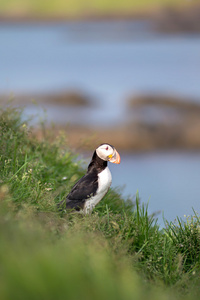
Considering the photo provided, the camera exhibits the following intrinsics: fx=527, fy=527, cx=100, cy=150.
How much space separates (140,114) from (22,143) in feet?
48.7

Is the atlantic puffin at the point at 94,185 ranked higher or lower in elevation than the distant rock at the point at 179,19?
lower

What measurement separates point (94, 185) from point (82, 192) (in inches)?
6.6

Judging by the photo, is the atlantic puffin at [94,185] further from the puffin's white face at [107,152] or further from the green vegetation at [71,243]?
the green vegetation at [71,243]

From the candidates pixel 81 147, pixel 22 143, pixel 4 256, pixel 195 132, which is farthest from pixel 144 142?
pixel 4 256

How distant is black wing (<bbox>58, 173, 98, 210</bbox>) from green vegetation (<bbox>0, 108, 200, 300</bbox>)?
0.46 feet

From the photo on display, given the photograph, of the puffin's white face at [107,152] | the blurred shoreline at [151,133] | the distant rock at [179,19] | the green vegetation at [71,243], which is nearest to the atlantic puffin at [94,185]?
the puffin's white face at [107,152]

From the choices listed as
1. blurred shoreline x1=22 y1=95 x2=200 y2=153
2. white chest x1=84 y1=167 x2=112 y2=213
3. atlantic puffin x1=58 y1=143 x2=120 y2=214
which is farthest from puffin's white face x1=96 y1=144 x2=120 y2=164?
blurred shoreline x1=22 y1=95 x2=200 y2=153

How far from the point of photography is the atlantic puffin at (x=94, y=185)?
632 centimetres

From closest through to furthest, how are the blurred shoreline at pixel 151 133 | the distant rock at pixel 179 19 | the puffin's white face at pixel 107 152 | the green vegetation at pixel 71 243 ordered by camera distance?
the green vegetation at pixel 71 243 < the puffin's white face at pixel 107 152 < the blurred shoreline at pixel 151 133 < the distant rock at pixel 179 19

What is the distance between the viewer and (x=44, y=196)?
6480mm

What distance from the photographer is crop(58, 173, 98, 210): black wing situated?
6312 millimetres

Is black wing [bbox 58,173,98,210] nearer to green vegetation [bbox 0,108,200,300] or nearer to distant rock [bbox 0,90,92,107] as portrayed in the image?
green vegetation [bbox 0,108,200,300]

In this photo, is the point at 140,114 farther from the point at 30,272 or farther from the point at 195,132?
the point at 30,272

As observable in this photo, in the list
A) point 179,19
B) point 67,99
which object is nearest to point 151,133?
point 67,99
